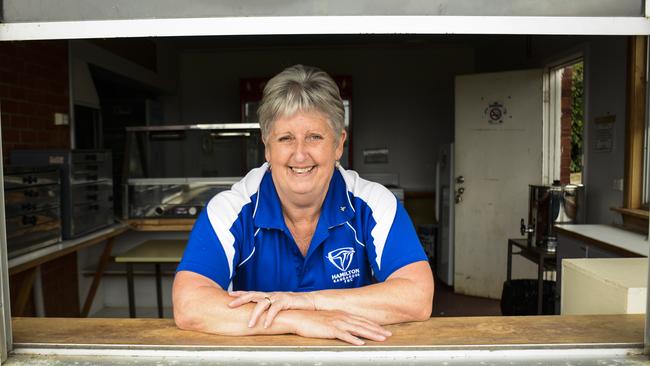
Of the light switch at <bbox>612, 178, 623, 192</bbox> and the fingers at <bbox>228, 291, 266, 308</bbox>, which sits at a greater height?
the light switch at <bbox>612, 178, 623, 192</bbox>

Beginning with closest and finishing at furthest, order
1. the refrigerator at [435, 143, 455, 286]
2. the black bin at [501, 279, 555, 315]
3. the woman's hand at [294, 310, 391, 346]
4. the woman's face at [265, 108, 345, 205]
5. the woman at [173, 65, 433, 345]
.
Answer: the woman's hand at [294, 310, 391, 346]
the woman at [173, 65, 433, 345]
the woman's face at [265, 108, 345, 205]
the black bin at [501, 279, 555, 315]
the refrigerator at [435, 143, 455, 286]

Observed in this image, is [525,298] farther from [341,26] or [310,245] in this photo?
[341,26]

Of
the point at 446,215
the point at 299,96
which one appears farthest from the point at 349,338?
the point at 446,215

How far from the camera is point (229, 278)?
1.45 metres

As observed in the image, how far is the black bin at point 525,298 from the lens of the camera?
335cm

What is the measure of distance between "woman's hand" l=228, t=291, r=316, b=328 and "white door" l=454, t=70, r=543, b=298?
3967mm

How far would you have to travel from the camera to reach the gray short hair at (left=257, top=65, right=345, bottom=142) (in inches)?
55.9

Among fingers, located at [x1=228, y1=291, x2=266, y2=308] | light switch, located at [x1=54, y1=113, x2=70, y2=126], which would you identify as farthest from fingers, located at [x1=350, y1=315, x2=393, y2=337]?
light switch, located at [x1=54, y1=113, x2=70, y2=126]

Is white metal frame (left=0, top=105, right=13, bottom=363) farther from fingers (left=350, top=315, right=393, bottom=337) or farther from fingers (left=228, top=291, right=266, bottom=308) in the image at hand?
fingers (left=350, top=315, right=393, bottom=337)

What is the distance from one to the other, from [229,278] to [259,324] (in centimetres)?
35

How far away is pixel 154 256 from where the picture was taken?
11.3 feet

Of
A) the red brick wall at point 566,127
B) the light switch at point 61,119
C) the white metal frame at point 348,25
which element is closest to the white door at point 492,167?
the red brick wall at point 566,127

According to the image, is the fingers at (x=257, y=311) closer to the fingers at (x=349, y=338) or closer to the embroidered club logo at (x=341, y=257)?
the fingers at (x=349, y=338)

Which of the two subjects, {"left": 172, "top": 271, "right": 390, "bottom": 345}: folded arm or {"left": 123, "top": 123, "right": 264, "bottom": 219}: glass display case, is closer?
{"left": 172, "top": 271, "right": 390, "bottom": 345}: folded arm
